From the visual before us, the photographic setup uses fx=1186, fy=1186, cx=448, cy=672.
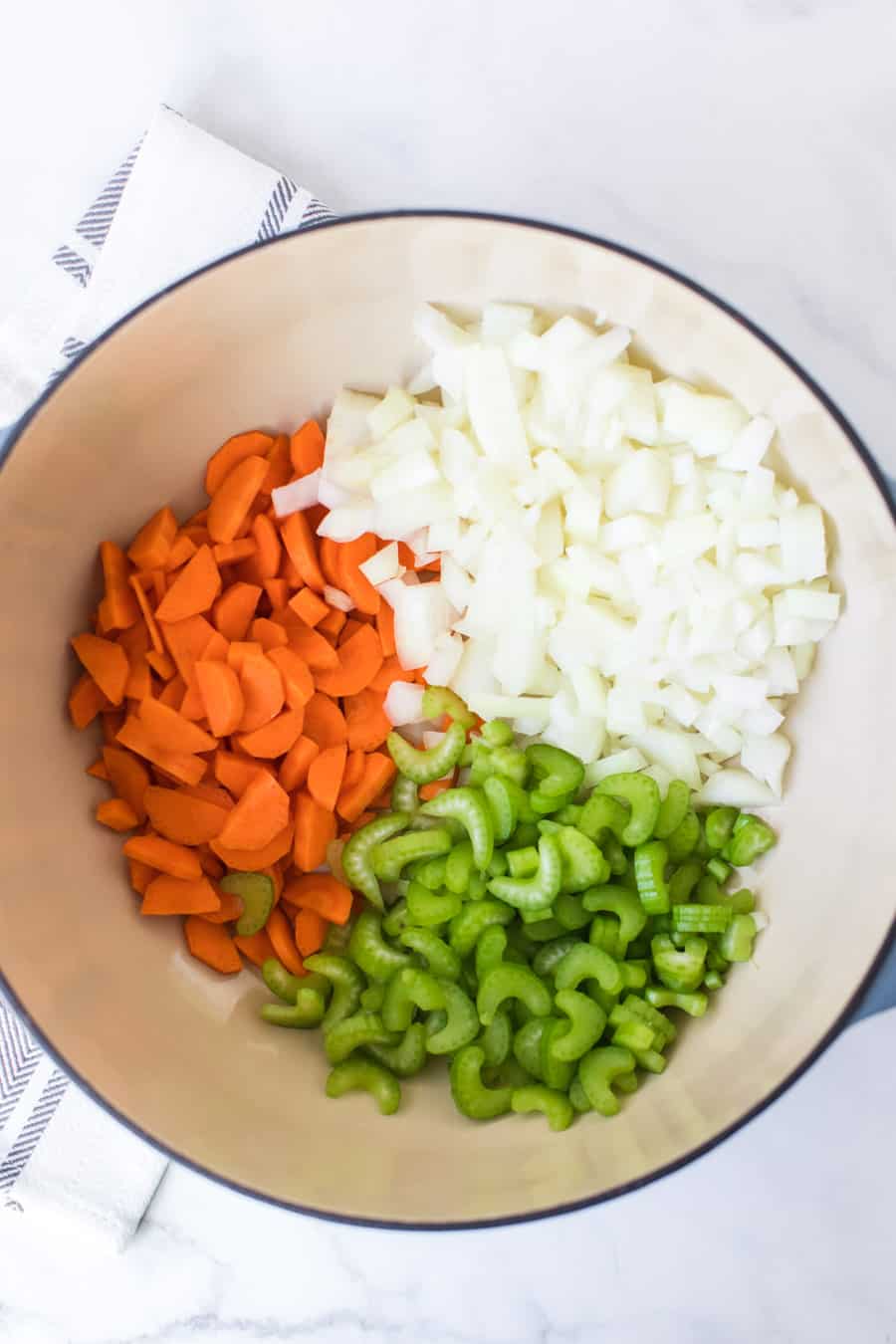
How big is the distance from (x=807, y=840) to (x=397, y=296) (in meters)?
0.77

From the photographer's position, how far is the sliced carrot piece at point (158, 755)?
135 centimetres

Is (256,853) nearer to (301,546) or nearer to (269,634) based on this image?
(269,634)

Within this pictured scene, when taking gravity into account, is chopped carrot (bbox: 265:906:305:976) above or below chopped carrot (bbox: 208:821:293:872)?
below

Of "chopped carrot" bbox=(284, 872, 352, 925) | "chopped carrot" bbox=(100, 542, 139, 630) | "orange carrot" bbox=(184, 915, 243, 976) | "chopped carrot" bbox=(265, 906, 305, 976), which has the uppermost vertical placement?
"chopped carrot" bbox=(100, 542, 139, 630)

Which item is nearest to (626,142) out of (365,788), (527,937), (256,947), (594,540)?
(594,540)

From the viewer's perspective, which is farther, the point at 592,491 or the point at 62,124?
the point at 62,124

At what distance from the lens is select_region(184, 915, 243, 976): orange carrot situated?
138cm

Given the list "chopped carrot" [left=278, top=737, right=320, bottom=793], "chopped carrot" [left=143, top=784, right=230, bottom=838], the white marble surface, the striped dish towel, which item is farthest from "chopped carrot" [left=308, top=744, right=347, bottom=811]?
the white marble surface

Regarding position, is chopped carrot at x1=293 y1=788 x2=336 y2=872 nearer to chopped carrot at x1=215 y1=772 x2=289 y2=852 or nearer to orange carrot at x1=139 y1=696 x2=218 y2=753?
chopped carrot at x1=215 y1=772 x2=289 y2=852

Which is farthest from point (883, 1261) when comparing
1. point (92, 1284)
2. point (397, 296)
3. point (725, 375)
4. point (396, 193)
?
point (396, 193)

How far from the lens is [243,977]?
55.2 inches

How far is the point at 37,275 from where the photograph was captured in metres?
1.50

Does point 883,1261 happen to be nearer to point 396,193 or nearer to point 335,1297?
point 335,1297

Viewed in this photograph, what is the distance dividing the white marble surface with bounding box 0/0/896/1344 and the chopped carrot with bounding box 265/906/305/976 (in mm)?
446
